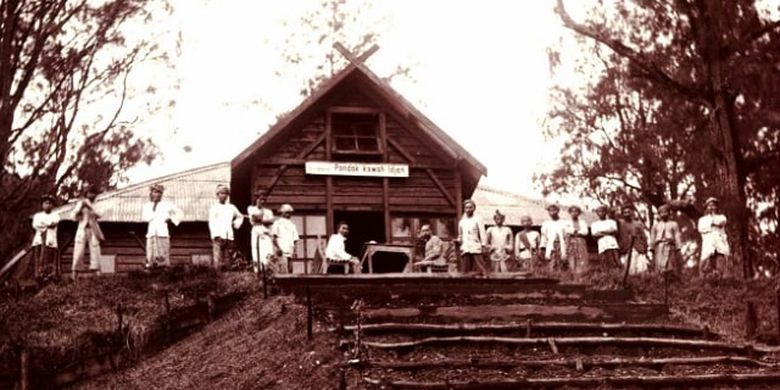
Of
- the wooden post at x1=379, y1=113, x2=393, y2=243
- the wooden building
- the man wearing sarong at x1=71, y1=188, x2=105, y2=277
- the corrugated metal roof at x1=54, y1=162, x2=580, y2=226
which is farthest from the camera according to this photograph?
the corrugated metal roof at x1=54, y1=162, x2=580, y2=226

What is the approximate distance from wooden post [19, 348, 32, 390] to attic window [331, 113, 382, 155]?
1108 cm

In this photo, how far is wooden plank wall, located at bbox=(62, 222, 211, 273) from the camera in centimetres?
2941

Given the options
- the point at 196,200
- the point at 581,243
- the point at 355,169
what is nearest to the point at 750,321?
the point at 581,243

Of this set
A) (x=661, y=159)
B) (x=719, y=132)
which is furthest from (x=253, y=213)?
(x=661, y=159)

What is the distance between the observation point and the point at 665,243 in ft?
66.9

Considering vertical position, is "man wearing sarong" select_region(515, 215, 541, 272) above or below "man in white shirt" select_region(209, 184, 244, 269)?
below

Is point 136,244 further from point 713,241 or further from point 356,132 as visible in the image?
point 713,241

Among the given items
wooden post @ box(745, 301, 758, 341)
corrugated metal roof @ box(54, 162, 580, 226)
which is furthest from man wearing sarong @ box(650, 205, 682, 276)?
corrugated metal roof @ box(54, 162, 580, 226)

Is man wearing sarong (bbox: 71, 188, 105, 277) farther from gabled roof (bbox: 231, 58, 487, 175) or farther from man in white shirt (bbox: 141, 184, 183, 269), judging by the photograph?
gabled roof (bbox: 231, 58, 487, 175)

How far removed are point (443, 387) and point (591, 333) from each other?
3.72 meters

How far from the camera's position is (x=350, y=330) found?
1396 cm

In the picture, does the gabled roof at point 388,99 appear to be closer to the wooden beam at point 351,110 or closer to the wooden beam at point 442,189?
the wooden beam at point 351,110

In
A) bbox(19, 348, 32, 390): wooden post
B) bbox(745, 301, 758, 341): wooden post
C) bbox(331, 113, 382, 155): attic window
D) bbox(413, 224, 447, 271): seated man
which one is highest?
bbox(331, 113, 382, 155): attic window

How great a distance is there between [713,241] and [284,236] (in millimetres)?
8104
